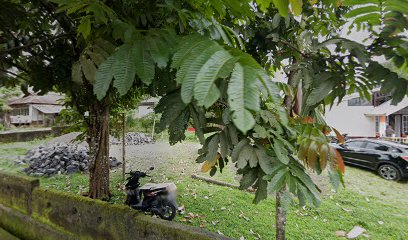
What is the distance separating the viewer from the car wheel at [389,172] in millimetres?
8007

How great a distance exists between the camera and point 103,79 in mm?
1084

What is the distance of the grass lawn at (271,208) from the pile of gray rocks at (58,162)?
0.44m

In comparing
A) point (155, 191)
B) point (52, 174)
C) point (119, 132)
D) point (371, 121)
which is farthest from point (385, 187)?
point (371, 121)

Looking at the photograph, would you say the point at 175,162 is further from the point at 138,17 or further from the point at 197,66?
the point at 197,66

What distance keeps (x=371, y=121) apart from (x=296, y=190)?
59.9ft

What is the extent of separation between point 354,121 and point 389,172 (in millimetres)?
9817

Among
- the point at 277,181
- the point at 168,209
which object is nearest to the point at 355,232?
the point at 168,209

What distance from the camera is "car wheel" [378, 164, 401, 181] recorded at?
26.3ft

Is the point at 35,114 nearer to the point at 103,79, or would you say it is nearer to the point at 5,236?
the point at 5,236

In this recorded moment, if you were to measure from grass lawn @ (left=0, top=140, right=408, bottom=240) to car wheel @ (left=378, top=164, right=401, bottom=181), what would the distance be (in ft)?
0.96

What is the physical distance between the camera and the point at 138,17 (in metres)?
1.72

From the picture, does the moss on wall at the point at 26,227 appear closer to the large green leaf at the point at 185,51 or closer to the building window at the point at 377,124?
the large green leaf at the point at 185,51

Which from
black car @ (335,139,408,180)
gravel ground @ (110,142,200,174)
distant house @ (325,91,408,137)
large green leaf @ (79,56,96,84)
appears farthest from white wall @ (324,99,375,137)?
large green leaf @ (79,56,96,84)

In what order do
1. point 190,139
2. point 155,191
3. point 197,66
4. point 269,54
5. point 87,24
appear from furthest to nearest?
point 190,139 → point 155,191 → point 269,54 → point 87,24 → point 197,66
